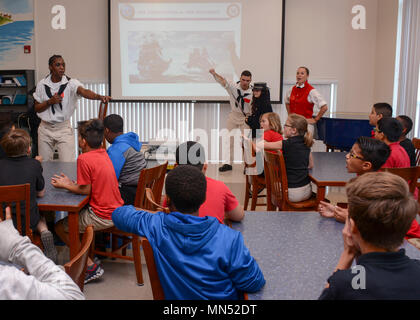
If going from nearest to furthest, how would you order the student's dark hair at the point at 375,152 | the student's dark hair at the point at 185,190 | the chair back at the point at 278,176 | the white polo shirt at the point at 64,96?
the student's dark hair at the point at 185,190
the student's dark hair at the point at 375,152
the chair back at the point at 278,176
the white polo shirt at the point at 64,96

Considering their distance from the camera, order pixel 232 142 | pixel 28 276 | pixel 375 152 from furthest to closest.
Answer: pixel 232 142 → pixel 375 152 → pixel 28 276

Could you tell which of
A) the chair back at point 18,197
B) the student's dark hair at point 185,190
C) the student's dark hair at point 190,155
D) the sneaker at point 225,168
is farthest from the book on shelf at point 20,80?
the student's dark hair at point 185,190

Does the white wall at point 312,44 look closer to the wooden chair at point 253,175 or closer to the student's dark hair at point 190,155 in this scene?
the wooden chair at point 253,175

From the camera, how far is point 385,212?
1.04 meters

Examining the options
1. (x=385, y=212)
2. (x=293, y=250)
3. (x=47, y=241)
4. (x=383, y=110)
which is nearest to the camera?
(x=385, y=212)

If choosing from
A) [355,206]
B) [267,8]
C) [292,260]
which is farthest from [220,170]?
[355,206]

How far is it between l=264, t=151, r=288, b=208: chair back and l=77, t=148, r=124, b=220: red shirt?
118 centimetres

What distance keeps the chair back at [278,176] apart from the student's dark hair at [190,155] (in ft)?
3.76

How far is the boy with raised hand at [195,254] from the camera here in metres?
1.34

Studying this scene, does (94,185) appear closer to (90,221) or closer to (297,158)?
(90,221)

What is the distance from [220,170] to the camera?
6441mm

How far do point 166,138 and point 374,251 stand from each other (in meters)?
6.27

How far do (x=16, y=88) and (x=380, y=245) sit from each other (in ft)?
24.1

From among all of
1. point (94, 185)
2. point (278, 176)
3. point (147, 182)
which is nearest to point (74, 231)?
point (94, 185)
